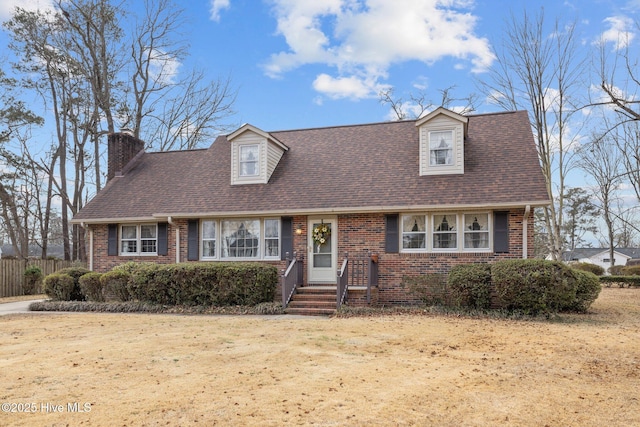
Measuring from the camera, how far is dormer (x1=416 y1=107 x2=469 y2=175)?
532 inches

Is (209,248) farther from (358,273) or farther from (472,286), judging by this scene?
(472,286)

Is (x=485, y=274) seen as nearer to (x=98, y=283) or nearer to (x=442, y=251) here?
(x=442, y=251)

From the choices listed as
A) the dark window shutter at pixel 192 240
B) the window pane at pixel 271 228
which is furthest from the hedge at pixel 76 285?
the window pane at pixel 271 228

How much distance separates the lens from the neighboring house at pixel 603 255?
181ft

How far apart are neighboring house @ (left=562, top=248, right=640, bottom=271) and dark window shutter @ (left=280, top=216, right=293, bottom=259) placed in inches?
1882

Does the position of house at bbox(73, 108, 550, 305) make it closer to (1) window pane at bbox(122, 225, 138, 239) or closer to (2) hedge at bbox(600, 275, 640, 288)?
(1) window pane at bbox(122, 225, 138, 239)

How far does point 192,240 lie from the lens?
1472cm

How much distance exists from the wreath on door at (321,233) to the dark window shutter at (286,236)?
743mm

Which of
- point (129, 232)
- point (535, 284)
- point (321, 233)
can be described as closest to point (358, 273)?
point (321, 233)

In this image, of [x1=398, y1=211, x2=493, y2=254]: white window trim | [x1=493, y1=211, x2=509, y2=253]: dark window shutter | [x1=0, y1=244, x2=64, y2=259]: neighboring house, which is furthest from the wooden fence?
[x1=0, y1=244, x2=64, y2=259]: neighboring house

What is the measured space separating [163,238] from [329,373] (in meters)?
10.6

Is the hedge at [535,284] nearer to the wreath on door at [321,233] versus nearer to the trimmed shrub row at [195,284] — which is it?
the wreath on door at [321,233]

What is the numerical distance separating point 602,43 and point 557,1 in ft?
16.2

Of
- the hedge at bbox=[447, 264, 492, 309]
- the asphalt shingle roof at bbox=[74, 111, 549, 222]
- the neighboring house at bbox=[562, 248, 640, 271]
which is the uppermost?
the asphalt shingle roof at bbox=[74, 111, 549, 222]
